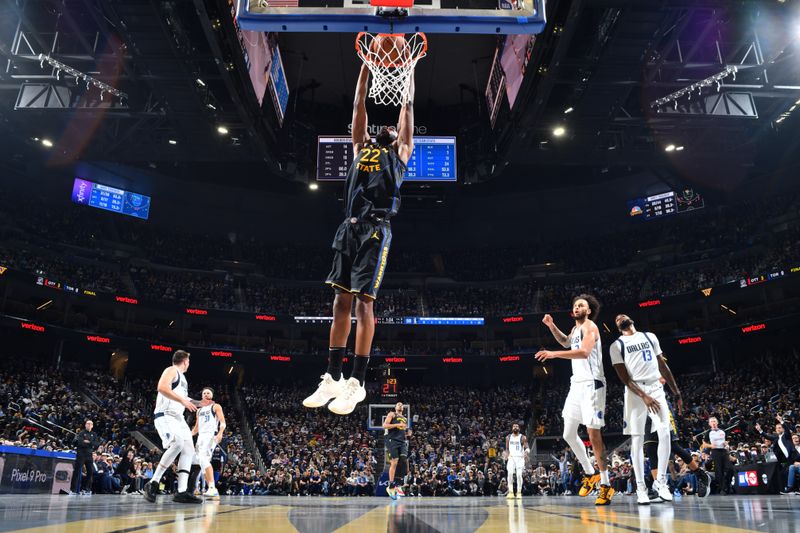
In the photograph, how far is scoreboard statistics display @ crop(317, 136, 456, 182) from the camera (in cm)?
1833

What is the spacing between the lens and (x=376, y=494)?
71.3 feet

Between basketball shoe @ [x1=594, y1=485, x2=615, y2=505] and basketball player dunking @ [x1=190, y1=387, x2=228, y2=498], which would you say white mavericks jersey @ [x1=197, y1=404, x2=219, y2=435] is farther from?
basketball shoe @ [x1=594, y1=485, x2=615, y2=505]

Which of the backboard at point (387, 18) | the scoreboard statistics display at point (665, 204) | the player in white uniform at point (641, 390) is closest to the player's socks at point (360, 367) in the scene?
the player in white uniform at point (641, 390)

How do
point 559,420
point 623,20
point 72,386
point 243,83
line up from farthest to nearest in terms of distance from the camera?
1. point 559,420
2. point 72,386
3. point 243,83
4. point 623,20

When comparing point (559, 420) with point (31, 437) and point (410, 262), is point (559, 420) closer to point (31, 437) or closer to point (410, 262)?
point (410, 262)

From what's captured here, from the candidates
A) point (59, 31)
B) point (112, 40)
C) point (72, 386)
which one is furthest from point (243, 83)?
point (72, 386)

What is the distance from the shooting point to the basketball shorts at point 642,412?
6617mm

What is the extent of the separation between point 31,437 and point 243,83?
12.6 metres

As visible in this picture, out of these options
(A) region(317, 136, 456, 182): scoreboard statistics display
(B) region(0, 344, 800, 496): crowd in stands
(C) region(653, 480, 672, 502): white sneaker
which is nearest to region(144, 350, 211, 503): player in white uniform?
(C) region(653, 480, 672, 502): white sneaker

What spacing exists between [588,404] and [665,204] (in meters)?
27.1

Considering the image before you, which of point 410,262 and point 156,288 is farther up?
point 410,262

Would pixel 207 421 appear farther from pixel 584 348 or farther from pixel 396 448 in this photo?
pixel 584 348

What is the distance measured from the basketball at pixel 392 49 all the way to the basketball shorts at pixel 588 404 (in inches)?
170

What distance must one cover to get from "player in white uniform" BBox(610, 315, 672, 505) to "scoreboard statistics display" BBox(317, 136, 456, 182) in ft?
39.6
